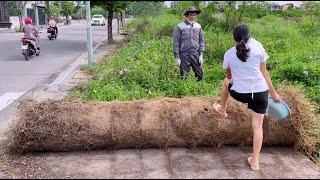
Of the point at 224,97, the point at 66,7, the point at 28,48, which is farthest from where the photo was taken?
the point at 66,7

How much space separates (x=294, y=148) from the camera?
213 inches

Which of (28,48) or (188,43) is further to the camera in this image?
(28,48)

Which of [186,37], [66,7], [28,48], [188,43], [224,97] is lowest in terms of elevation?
[28,48]

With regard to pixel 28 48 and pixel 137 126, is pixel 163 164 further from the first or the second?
pixel 28 48

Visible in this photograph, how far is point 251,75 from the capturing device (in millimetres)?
4559

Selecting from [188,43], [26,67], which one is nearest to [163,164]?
[188,43]

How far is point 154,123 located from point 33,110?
1404 mm

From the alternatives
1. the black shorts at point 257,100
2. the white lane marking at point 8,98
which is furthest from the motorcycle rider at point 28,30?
the black shorts at point 257,100

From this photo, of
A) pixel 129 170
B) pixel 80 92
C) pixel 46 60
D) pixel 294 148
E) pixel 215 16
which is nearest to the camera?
pixel 129 170

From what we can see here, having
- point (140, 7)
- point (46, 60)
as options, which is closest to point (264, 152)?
point (46, 60)

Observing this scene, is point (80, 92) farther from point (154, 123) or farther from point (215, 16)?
point (215, 16)

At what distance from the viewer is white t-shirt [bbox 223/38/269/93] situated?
4535 mm

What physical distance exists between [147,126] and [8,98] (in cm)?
439

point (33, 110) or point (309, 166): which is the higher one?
point (33, 110)
